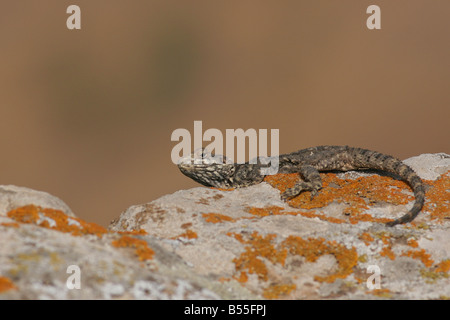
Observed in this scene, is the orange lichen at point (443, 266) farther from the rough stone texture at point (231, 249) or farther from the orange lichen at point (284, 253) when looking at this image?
the orange lichen at point (284, 253)

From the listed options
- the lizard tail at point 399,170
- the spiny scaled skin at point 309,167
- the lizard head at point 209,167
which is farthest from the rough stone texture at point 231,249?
the lizard head at point 209,167

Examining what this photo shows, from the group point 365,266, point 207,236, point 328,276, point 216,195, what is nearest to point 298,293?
point 328,276

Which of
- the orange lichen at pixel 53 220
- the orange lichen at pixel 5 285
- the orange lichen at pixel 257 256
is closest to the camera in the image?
the orange lichen at pixel 5 285

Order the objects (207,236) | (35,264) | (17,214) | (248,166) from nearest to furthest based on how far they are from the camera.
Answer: (35,264) < (17,214) < (207,236) < (248,166)

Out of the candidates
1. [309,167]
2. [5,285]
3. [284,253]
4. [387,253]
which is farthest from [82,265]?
[309,167]

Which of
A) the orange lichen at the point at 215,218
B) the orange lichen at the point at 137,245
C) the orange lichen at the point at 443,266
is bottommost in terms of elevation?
the orange lichen at the point at 443,266

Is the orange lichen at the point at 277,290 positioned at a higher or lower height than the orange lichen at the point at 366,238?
lower

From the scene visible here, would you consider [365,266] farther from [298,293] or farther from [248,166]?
[248,166]

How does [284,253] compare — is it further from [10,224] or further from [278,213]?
[10,224]
